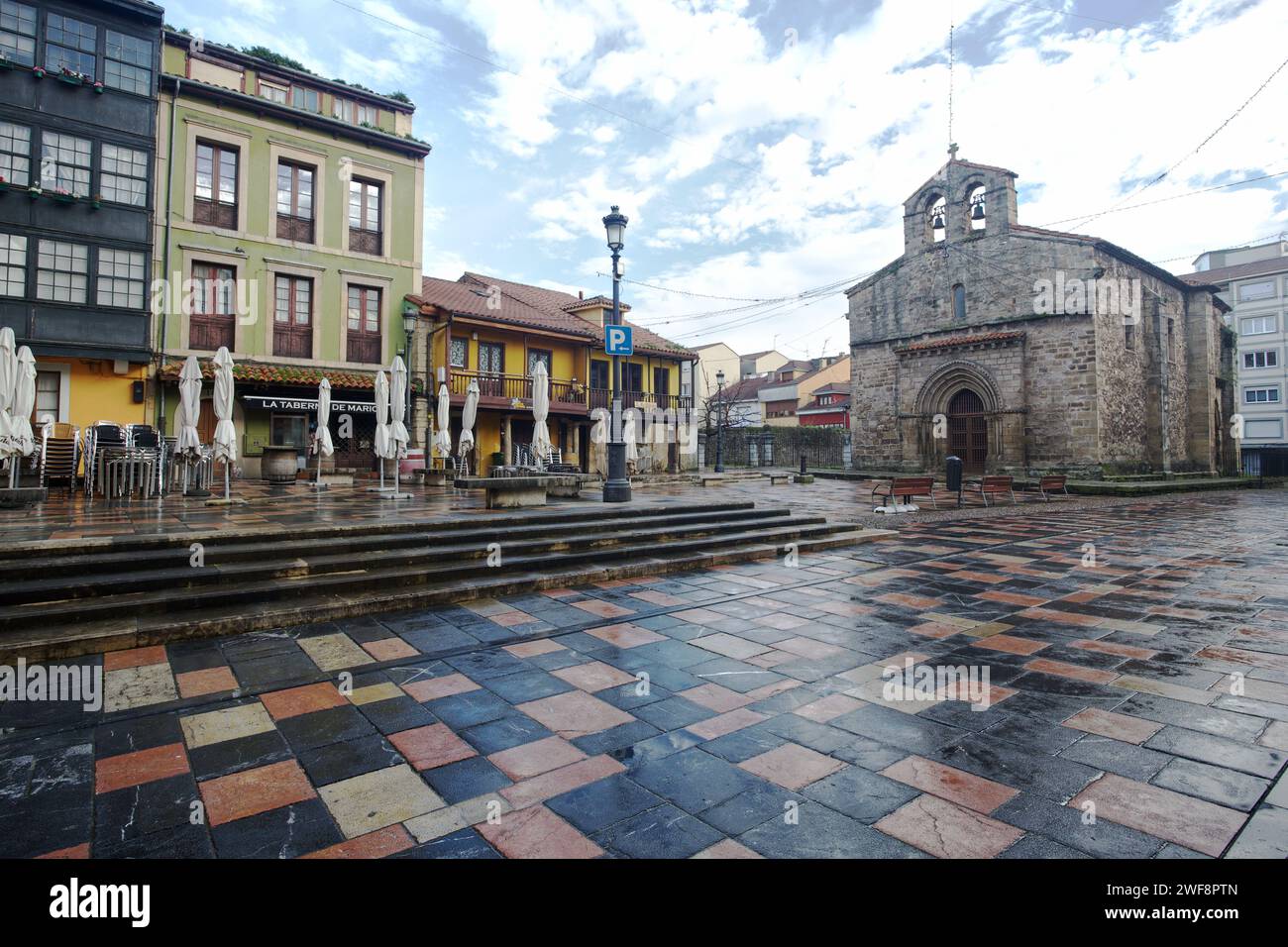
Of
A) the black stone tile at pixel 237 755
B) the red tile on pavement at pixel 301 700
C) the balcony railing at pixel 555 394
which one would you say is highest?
the balcony railing at pixel 555 394

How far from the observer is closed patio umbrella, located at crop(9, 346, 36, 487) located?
8.27 metres

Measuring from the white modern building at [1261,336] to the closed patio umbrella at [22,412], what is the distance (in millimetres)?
59094

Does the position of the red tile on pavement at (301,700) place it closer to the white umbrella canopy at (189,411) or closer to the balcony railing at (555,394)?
the white umbrella canopy at (189,411)

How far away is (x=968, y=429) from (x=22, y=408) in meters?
25.0

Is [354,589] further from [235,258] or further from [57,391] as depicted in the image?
[235,258]

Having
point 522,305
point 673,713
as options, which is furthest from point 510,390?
point 673,713

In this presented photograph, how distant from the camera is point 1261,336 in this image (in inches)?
1797

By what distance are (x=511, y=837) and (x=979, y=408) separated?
24.6 meters

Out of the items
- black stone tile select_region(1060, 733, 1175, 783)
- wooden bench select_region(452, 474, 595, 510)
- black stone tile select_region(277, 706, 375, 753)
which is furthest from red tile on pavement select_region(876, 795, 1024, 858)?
wooden bench select_region(452, 474, 595, 510)

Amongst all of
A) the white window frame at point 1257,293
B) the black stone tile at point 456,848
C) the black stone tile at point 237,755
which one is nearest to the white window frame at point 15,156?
the black stone tile at point 237,755

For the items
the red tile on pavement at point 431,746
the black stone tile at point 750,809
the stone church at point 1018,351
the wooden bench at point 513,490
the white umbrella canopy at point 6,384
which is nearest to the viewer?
the black stone tile at point 750,809

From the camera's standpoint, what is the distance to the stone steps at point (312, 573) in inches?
178
